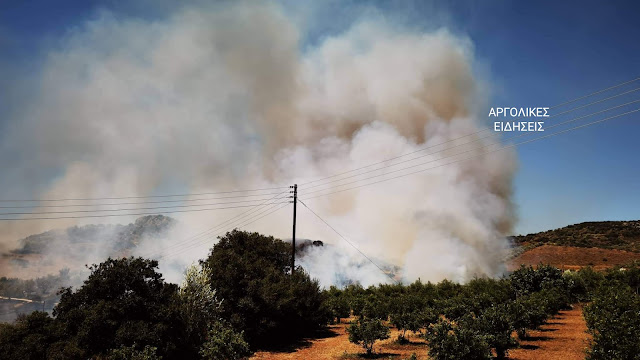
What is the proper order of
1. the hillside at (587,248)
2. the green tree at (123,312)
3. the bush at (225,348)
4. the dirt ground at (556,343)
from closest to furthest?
the bush at (225,348) → the green tree at (123,312) → the dirt ground at (556,343) → the hillside at (587,248)

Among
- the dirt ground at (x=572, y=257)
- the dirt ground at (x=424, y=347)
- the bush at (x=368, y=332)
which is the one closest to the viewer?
the dirt ground at (x=424, y=347)

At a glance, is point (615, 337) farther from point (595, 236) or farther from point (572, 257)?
point (595, 236)

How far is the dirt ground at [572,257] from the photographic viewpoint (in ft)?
235

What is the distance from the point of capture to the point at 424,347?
2323cm

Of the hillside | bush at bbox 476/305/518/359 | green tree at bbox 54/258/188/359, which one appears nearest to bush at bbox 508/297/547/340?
bush at bbox 476/305/518/359

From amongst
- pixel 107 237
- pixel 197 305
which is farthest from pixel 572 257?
pixel 107 237

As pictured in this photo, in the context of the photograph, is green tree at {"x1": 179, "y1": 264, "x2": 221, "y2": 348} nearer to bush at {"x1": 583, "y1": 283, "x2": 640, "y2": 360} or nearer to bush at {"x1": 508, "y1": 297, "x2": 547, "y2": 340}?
bush at {"x1": 583, "y1": 283, "x2": 640, "y2": 360}

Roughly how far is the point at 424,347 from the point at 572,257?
7189 cm

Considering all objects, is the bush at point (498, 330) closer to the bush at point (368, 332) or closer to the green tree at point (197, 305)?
the bush at point (368, 332)

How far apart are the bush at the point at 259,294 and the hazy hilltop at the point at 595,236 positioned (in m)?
79.4

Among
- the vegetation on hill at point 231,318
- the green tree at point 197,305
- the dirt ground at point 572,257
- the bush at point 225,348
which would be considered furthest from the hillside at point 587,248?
the bush at point 225,348

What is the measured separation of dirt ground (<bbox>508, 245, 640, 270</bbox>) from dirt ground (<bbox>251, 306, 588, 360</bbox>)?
50.4 m

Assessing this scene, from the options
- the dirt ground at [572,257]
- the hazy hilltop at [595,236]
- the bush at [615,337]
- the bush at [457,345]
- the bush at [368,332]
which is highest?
the hazy hilltop at [595,236]

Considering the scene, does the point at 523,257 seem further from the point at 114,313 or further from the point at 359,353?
the point at 114,313
